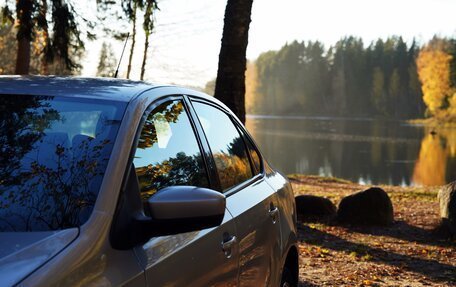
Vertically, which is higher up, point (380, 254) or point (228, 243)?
point (228, 243)

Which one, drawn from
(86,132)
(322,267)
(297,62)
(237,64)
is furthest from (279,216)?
(297,62)

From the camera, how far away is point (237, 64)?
1034 cm

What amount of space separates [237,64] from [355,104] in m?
152

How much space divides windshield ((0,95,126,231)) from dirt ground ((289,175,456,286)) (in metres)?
5.27

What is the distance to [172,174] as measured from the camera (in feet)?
9.22

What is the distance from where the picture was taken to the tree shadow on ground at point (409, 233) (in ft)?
→ 33.6

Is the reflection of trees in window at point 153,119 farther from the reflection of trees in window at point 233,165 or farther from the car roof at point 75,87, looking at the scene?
the reflection of trees in window at point 233,165

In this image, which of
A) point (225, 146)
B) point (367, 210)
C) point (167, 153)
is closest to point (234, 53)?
point (367, 210)

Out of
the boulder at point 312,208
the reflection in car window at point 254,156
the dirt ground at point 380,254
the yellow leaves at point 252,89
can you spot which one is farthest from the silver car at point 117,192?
the yellow leaves at point 252,89

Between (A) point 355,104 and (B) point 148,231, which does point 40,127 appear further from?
(A) point 355,104

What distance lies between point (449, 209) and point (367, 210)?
1460mm

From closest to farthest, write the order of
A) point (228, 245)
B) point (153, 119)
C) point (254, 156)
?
point (153, 119)
point (228, 245)
point (254, 156)

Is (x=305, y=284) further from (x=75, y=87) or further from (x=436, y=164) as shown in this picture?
(x=436, y=164)

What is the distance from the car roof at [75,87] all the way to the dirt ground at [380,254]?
16.2 ft
